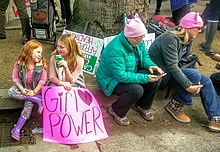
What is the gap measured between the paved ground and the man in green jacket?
0.13 metres

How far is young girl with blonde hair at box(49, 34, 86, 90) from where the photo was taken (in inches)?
148

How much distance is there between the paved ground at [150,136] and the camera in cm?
364

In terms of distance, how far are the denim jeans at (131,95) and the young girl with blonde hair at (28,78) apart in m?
0.77

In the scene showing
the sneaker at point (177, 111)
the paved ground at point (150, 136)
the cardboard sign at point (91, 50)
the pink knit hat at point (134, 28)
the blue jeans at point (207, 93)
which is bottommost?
the paved ground at point (150, 136)

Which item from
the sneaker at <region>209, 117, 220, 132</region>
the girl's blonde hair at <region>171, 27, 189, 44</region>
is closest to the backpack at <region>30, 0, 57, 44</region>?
the girl's blonde hair at <region>171, 27, 189, 44</region>

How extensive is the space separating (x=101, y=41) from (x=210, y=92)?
4.53 ft

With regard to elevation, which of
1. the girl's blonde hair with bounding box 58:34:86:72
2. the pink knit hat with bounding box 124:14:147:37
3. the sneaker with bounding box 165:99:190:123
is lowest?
the sneaker with bounding box 165:99:190:123

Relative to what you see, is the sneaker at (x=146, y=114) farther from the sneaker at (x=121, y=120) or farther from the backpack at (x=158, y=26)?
the backpack at (x=158, y=26)

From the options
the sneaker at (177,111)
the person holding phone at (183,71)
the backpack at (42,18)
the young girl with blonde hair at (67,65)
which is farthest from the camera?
the backpack at (42,18)

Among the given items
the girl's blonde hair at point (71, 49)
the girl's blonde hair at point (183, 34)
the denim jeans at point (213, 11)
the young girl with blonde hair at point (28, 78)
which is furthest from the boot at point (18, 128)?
the denim jeans at point (213, 11)

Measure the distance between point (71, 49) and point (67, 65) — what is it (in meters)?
0.16

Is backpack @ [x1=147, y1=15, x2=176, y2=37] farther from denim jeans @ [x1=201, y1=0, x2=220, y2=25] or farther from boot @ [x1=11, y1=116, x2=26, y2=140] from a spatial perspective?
boot @ [x1=11, y1=116, x2=26, y2=140]

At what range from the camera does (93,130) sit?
150 inches

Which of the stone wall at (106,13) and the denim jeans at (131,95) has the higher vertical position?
the stone wall at (106,13)
